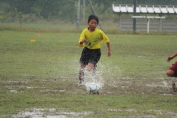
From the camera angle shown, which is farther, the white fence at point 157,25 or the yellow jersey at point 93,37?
the white fence at point 157,25

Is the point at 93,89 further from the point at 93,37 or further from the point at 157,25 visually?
the point at 157,25

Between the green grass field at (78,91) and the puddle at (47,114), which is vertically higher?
the puddle at (47,114)

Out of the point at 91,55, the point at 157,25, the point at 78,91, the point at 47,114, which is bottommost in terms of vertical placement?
the point at 157,25

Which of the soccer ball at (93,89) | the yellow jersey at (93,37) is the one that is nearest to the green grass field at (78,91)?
the soccer ball at (93,89)

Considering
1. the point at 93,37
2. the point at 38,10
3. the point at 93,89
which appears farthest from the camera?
the point at 38,10

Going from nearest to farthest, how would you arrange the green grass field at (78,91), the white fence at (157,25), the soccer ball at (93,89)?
the green grass field at (78,91)
the soccer ball at (93,89)
the white fence at (157,25)

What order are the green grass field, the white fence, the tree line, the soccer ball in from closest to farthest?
the green grass field, the soccer ball, the tree line, the white fence

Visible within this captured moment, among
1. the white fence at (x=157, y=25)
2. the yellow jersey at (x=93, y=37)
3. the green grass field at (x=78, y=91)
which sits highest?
the yellow jersey at (x=93, y=37)

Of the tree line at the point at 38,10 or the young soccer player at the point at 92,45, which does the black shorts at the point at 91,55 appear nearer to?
the young soccer player at the point at 92,45

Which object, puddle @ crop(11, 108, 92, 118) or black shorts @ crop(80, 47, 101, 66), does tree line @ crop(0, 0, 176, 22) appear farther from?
puddle @ crop(11, 108, 92, 118)

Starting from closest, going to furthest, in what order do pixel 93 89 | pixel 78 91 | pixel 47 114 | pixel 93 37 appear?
pixel 47 114 < pixel 93 89 < pixel 78 91 < pixel 93 37

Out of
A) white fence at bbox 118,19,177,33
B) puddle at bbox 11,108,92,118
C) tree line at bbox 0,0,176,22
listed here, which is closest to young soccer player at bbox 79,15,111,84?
puddle at bbox 11,108,92,118

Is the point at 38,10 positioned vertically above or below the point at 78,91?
above

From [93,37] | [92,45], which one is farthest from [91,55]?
[93,37]
